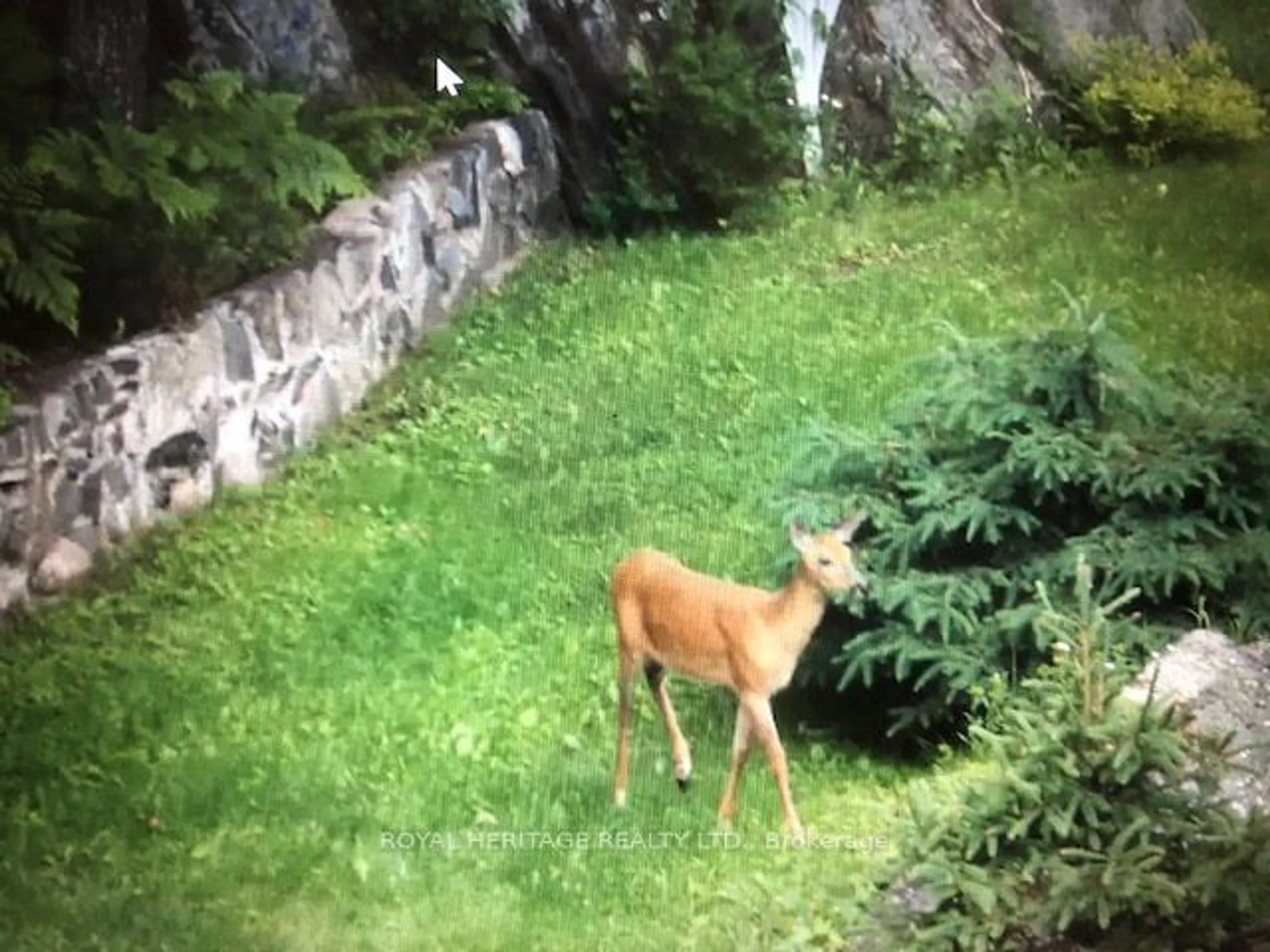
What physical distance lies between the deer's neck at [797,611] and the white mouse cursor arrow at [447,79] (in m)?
0.98

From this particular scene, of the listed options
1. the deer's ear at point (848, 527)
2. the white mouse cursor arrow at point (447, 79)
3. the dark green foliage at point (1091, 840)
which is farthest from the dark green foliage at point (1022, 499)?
the white mouse cursor arrow at point (447, 79)

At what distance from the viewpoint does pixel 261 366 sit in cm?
268

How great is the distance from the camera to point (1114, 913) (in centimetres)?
208

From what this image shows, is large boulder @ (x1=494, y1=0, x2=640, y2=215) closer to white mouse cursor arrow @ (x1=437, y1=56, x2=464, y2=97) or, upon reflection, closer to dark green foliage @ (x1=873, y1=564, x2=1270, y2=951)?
white mouse cursor arrow @ (x1=437, y1=56, x2=464, y2=97)

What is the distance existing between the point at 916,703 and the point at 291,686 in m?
0.86

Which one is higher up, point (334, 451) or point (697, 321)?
point (697, 321)

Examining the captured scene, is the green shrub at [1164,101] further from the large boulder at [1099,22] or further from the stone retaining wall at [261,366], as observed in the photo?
the stone retaining wall at [261,366]

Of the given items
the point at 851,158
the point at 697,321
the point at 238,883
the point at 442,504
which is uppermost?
the point at 851,158

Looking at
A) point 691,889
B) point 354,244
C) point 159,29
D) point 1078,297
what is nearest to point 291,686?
point 691,889

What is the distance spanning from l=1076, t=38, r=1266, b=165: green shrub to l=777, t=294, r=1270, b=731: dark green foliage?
0.35 metres

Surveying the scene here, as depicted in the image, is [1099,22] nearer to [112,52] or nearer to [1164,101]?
[1164,101]

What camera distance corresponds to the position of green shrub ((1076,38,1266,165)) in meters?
2.70

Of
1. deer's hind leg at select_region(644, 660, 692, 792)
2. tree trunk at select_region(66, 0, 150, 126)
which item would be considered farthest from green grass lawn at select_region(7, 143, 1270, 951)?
tree trunk at select_region(66, 0, 150, 126)

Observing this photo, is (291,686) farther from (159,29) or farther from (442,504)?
(159,29)
